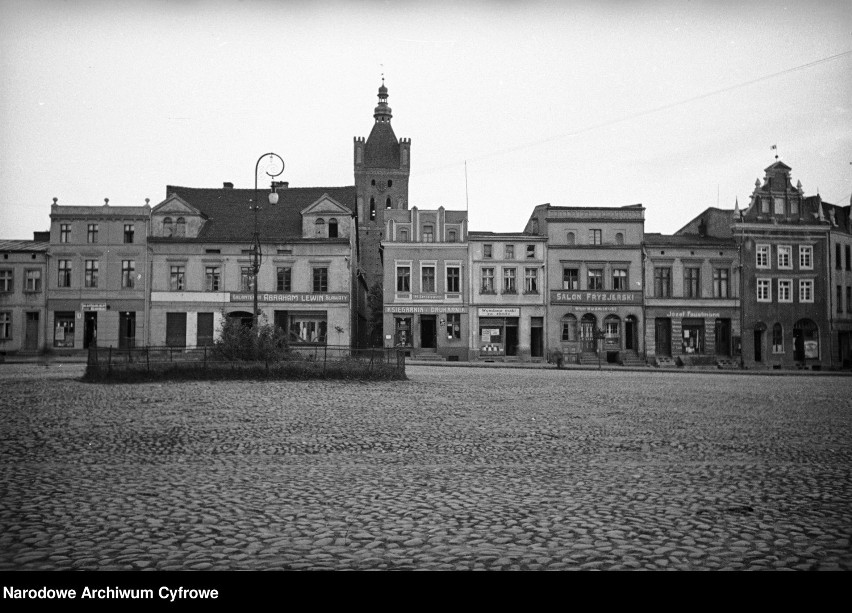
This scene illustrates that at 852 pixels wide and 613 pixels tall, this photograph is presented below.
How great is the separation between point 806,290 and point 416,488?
4931cm

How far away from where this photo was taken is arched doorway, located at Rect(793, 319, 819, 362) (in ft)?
147

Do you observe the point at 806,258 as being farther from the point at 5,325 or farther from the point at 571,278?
the point at 5,325

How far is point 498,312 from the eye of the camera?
48781 millimetres

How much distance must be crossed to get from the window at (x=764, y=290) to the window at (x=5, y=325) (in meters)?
49.9

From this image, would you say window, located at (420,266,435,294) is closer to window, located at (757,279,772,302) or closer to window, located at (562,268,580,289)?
window, located at (562,268,580,289)

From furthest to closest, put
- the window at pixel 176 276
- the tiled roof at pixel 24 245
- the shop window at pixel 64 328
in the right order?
the window at pixel 176 276, the shop window at pixel 64 328, the tiled roof at pixel 24 245

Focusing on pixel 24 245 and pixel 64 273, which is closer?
pixel 24 245

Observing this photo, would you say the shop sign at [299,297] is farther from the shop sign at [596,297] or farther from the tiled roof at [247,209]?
the shop sign at [596,297]

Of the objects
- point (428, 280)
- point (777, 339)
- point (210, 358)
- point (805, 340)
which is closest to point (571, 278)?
point (428, 280)

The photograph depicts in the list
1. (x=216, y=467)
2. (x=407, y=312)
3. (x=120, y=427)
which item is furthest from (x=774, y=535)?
(x=407, y=312)

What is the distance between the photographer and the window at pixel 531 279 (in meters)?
49.2

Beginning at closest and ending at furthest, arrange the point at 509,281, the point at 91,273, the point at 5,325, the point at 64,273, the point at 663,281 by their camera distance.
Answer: the point at 5,325
the point at 64,273
the point at 91,273
the point at 509,281
the point at 663,281

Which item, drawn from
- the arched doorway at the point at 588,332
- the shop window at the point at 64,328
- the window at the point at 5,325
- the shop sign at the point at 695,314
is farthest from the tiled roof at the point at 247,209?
the shop sign at the point at 695,314
